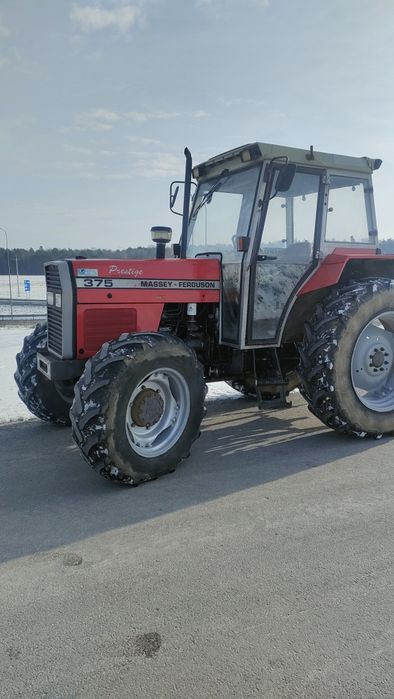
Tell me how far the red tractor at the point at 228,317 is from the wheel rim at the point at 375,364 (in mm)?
15

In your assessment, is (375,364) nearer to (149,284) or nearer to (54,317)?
(149,284)

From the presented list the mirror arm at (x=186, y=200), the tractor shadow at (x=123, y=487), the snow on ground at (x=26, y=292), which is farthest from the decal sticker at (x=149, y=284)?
the snow on ground at (x=26, y=292)

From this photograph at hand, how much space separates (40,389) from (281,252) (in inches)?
108

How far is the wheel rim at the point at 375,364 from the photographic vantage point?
5.01 meters

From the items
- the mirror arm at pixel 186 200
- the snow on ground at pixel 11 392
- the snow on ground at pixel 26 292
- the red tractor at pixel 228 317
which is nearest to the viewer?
the red tractor at pixel 228 317

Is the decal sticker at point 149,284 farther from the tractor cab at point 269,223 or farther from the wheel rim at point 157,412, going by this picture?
the wheel rim at point 157,412

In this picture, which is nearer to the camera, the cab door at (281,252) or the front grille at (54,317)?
the front grille at (54,317)

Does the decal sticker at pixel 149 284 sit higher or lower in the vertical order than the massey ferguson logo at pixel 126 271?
lower

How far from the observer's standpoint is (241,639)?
2.17 meters

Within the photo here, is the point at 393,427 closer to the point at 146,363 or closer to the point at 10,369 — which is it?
the point at 146,363

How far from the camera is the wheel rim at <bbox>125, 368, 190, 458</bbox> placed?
12.9 ft

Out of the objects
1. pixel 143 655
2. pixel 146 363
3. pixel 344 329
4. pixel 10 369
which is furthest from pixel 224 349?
pixel 10 369

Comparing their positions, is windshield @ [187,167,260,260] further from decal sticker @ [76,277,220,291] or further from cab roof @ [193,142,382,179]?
decal sticker @ [76,277,220,291]

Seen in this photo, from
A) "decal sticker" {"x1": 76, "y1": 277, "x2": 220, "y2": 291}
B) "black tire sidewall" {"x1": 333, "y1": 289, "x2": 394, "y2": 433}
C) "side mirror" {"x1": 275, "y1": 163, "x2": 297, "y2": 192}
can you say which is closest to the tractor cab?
"side mirror" {"x1": 275, "y1": 163, "x2": 297, "y2": 192}
